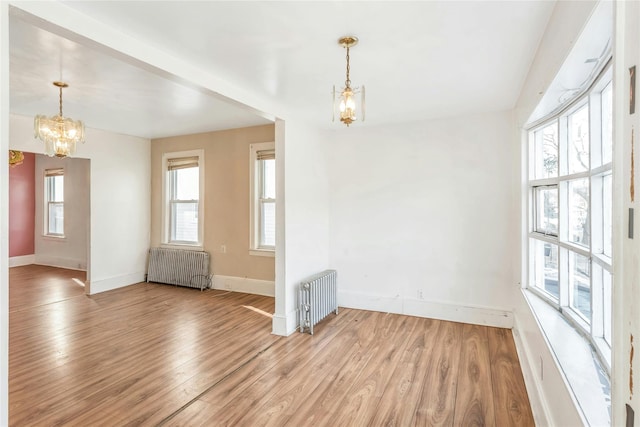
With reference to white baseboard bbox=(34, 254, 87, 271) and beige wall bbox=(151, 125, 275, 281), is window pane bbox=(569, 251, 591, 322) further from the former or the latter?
white baseboard bbox=(34, 254, 87, 271)

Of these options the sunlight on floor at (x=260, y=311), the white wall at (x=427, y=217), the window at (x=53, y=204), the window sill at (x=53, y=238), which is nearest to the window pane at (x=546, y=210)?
the white wall at (x=427, y=217)

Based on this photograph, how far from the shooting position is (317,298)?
13.2ft

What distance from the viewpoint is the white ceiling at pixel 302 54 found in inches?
75.4

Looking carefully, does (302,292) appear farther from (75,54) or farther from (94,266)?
(94,266)

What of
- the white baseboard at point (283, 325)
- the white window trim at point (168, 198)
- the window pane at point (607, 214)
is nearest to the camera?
the window pane at point (607, 214)

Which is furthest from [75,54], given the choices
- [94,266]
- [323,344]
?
[94,266]

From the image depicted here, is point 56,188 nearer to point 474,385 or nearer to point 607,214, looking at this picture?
point 474,385

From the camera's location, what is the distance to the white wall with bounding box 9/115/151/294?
17.8 ft

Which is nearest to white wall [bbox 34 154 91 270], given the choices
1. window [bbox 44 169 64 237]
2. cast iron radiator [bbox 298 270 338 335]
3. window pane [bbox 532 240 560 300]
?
window [bbox 44 169 64 237]

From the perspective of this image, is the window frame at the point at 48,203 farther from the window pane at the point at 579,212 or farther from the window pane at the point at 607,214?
the window pane at the point at 607,214

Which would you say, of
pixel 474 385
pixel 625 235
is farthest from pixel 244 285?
pixel 625 235

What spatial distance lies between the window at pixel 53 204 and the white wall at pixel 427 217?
6.80 metres

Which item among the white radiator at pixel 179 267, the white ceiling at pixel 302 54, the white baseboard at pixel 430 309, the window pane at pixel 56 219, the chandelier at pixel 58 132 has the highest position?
the white ceiling at pixel 302 54

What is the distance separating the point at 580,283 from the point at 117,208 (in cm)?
642
